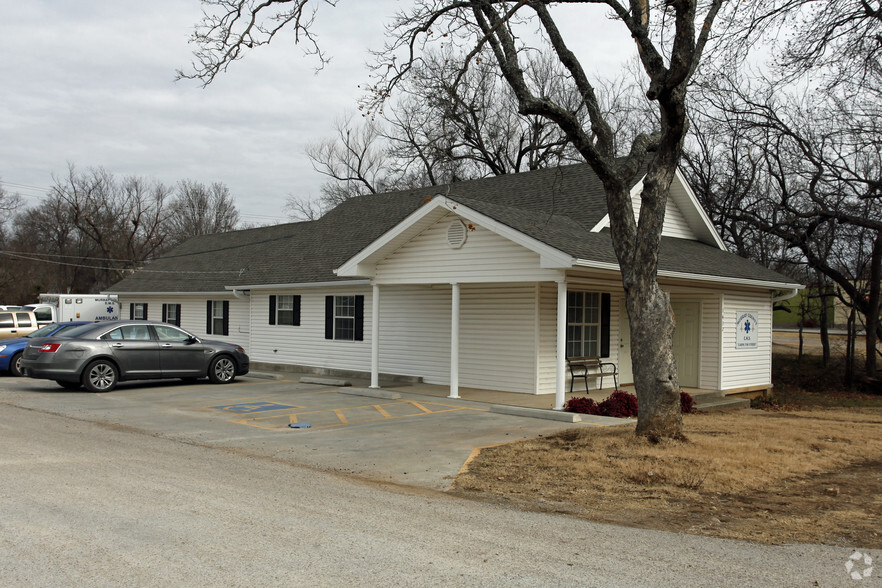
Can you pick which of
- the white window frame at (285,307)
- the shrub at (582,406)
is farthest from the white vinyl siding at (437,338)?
the shrub at (582,406)

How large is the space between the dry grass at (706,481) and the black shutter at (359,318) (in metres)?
9.36

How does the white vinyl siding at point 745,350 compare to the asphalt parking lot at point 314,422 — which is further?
the white vinyl siding at point 745,350

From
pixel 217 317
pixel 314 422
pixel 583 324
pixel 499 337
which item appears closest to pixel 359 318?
pixel 499 337

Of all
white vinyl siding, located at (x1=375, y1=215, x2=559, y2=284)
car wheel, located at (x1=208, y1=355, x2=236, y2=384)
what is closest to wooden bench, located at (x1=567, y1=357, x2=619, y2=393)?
white vinyl siding, located at (x1=375, y1=215, x2=559, y2=284)

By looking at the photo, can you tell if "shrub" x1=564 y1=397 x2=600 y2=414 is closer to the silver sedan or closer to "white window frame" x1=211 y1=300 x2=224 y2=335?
the silver sedan

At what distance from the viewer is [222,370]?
18.1m

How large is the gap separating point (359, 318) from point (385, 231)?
4844 millimetres

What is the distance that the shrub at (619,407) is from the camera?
503 inches

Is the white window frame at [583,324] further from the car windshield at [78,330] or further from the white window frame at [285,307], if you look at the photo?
the car windshield at [78,330]

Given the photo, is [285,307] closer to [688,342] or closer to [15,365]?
[15,365]

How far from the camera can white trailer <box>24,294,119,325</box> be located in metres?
29.0

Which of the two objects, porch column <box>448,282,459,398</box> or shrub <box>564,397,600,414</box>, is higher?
porch column <box>448,282,459,398</box>

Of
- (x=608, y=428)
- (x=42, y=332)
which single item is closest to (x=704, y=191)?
(x=608, y=428)

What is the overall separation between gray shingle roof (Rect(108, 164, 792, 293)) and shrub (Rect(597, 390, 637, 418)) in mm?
2596
